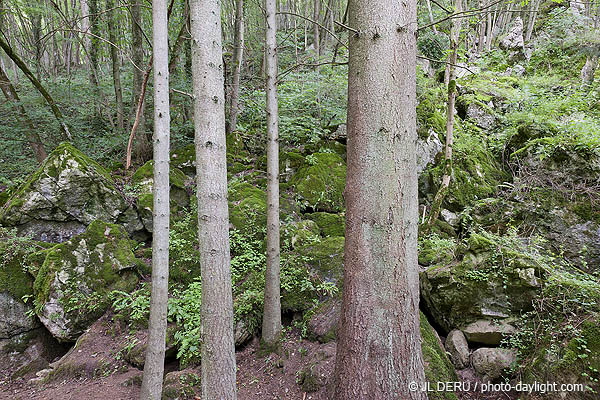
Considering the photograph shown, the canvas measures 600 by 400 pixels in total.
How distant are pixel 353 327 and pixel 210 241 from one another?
62.4 inches

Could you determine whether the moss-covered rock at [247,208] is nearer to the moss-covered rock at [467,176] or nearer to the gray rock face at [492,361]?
the moss-covered rock at [467,176]

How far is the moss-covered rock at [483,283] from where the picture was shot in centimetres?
396

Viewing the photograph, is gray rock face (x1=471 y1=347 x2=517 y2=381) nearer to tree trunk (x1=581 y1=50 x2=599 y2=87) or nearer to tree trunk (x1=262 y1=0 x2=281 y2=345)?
tree trunk (x1=262 y1=0 x2=281 y2=345)

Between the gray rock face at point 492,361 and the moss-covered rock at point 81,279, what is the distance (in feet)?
19.5

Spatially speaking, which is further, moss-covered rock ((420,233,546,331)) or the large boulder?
the large boulder

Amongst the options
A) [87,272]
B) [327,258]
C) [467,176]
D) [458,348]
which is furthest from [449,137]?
[87,272]

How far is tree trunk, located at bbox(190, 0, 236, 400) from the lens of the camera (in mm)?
2996

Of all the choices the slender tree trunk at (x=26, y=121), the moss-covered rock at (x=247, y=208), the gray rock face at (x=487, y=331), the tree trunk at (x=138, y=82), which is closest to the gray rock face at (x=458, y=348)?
the gray rock face at (x=487, y=331)

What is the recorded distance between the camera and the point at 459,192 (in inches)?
293

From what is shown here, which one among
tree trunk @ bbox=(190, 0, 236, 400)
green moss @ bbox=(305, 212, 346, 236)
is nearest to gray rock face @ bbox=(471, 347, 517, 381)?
tree trunk @ bbox=(190, 0, 236, 400)

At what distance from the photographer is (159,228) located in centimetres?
402

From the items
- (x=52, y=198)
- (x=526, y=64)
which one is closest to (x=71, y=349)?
(x=52, y=198)

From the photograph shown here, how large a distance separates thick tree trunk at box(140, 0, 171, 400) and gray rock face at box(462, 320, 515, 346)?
13.3 ft

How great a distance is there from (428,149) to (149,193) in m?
7.48
